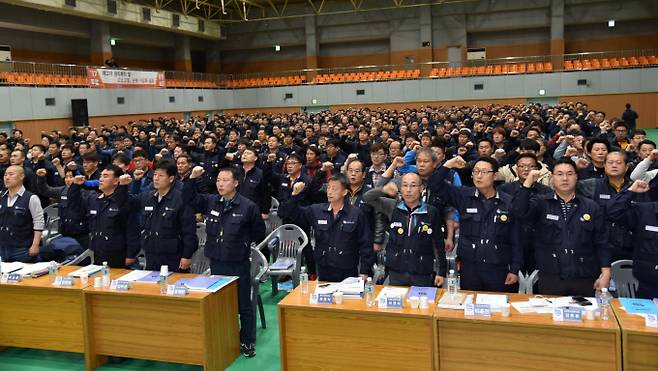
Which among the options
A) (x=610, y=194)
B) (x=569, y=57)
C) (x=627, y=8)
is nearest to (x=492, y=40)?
(x=569, y=57)

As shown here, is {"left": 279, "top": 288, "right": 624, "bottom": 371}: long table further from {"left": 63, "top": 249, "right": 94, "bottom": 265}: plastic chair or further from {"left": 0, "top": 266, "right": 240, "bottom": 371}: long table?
{"left": 63, "top": 249, "right": 94, "bottom": 265}: plastic chair

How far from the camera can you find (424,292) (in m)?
4.20

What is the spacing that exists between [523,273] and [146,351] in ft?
11.1

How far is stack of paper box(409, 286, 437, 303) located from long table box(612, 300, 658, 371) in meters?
1.27

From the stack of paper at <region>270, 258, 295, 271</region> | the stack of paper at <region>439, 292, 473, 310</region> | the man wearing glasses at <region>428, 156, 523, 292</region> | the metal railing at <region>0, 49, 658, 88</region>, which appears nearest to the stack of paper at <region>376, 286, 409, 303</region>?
the stack of paper at <region>439, 292, 473, 310</region>

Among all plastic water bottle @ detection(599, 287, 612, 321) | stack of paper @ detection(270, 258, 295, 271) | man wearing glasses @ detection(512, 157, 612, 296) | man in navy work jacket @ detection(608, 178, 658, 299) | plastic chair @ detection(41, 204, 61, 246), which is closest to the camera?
plastic water bottle @ detection(599, 287, 612, 321)

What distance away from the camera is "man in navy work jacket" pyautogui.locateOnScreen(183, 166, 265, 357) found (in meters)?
4.97

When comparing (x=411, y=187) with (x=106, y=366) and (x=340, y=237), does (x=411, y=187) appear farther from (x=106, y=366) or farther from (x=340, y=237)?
(x=106, y=366)

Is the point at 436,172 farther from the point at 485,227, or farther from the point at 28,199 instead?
the point at 28,199

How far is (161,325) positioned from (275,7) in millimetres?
27258

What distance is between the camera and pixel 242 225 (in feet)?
16.5

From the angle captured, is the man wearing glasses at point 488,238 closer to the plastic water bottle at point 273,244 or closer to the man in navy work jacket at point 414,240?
the man in navy work jacket at point 414,240

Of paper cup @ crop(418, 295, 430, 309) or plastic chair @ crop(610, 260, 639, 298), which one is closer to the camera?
paper cup @ crop(418, 295, 430, 309)

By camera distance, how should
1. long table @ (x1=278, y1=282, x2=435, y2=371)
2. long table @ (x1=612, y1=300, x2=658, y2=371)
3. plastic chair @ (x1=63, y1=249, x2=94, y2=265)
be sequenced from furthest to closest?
plastic chair @ (x1=63, y1=249, x2=94, y2=265), long table @ (x1=278, y1=282, x2=435, y2=371), long table @ (x1=612, y1=300, x2=658, y2=371)
